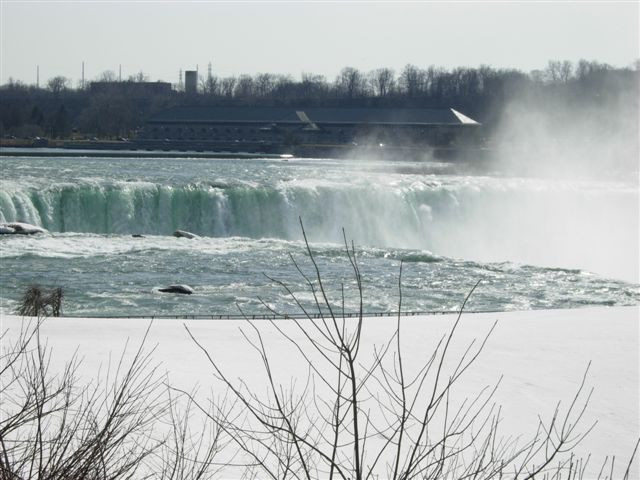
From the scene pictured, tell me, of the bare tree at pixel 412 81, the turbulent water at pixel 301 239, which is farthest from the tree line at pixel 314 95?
the turbulent water at pixel 301 239

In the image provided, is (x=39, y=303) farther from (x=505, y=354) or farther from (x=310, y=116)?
(x=310, y=116)

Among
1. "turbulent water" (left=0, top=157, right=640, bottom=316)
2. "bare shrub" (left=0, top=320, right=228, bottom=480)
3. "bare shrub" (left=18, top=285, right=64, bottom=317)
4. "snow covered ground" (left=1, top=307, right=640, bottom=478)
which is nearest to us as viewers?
"bare shrub" (left=0, top=320, right=228, bottom=480)

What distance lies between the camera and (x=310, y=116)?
7500 centimetres

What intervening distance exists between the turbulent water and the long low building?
114ft

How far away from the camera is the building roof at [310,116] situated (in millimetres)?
72250

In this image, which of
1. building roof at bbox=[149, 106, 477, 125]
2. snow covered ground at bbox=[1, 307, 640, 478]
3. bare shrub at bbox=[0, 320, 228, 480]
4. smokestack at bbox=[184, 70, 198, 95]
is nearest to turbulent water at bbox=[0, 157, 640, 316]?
snow covered ground at bbox=[1, 307, 640, 478]

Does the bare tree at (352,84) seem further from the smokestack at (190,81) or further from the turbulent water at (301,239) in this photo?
the turbulent water at (301,239)

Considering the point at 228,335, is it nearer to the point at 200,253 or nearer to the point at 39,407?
the point at 39,407

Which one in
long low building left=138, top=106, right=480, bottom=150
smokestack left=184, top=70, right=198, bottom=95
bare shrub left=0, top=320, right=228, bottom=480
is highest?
smokestack left=184, top=70, right=198, bottom=95

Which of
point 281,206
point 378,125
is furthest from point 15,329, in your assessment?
point 378,125

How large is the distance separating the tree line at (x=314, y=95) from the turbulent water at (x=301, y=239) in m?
39.2

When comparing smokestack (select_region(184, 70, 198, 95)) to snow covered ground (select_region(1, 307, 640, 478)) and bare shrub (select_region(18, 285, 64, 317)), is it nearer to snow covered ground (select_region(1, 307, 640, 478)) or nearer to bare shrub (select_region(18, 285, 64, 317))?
bare shrub (select_region(18, 285, 64, 317))

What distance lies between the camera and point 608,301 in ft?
47.1

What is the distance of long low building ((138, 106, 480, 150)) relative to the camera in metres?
69.7
